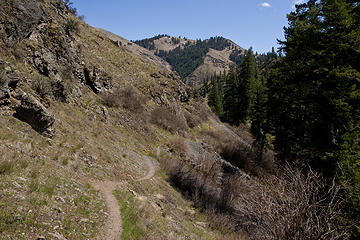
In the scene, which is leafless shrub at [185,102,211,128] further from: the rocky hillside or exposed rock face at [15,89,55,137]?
exposed rock face at [15,89,55,137]

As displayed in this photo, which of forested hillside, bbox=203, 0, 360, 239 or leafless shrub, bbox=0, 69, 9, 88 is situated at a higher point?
forested hillside, bbox=203, 0, 360, 239

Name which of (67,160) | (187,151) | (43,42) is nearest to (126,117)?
(187,151)

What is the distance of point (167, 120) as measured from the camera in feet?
92.7

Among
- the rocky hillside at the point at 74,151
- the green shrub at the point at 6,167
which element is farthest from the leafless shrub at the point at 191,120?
the green shrub at the point at 6,167

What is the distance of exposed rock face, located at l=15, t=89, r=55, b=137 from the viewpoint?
32.6 ft

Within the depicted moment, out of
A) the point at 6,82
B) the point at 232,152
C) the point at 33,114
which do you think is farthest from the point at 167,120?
the point at 6,82

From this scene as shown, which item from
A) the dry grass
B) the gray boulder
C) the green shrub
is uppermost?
the gray boulder

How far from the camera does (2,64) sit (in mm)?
10391

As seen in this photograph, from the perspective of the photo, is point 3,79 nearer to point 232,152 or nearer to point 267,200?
point 267,200

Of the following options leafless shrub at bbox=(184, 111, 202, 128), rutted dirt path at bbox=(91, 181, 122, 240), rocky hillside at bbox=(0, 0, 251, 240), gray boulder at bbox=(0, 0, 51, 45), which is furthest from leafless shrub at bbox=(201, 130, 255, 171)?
gray boulder at bbox=(0, 0, 51, 45)

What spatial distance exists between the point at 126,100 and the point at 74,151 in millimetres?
14827

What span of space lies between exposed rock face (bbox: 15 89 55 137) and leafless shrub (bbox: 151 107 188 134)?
16788 mm

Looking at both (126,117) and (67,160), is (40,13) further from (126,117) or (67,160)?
(67,160)

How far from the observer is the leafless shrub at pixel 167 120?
27295 millimetres
